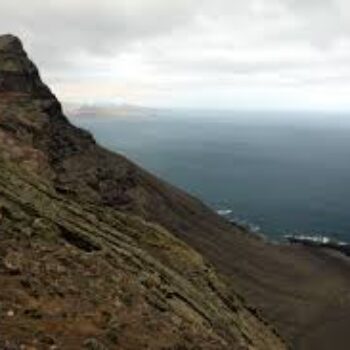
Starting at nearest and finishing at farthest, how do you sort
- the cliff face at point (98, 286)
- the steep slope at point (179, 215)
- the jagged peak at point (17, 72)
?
the cliff face at point (98, 286)
the steep slope at point (179, 215)
the jagged peak at point (17, 72)

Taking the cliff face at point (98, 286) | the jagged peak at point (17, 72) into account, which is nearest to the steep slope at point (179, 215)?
the jagged peak at point (17, 72)

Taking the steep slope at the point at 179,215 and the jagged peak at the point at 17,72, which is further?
the jagged peak at the point at 17,72

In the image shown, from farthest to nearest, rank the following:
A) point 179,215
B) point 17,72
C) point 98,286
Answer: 1. point 17,72
2. point 179,215
3. point 98,286

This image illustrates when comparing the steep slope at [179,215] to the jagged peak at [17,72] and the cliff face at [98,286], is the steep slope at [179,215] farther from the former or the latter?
the cliff face at [98,286]

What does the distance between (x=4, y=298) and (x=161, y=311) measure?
14589 millimetres

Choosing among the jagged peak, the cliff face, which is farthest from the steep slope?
the cliff face

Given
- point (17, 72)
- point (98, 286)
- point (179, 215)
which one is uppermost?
point (17, 72)

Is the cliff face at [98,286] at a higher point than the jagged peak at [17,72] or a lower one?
lower

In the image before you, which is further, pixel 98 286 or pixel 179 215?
pixel 179 215

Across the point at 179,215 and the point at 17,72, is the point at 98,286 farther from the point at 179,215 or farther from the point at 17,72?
the point at 17,72

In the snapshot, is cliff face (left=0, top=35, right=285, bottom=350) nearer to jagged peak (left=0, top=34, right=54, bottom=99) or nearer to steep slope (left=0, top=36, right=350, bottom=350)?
steep slope (left=0, top=36, right=350, bottom=350)

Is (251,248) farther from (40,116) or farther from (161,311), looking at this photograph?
(161,311)

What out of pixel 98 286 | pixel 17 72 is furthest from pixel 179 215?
pixel 98 286

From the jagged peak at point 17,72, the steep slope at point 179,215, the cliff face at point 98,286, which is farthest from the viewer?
the jagged peak at point 17,72
